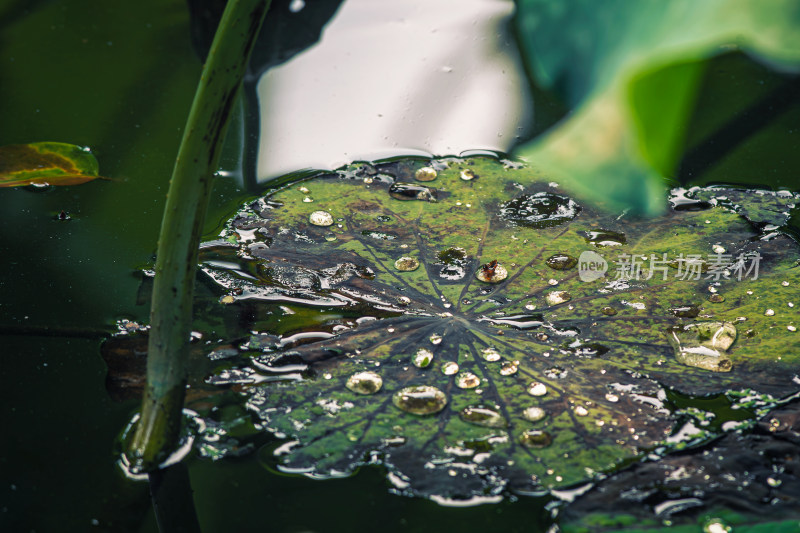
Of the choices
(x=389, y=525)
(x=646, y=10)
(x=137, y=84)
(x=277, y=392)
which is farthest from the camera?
(x=137, y=84)

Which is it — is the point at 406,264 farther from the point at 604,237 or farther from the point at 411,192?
the point at 604,237

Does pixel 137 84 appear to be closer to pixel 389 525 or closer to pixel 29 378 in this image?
pixel 29 378

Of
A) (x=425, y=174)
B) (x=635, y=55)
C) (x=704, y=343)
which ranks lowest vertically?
(x=704, y=343)

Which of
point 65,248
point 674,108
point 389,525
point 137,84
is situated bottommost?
point 389,525

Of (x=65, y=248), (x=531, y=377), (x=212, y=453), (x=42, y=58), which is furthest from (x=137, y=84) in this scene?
(x=531, y=377)

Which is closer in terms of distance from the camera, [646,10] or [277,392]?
[646,10]

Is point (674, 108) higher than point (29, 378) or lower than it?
higher

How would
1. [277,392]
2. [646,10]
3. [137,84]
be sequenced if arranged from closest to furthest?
[646,10], [277,392], [137,84]

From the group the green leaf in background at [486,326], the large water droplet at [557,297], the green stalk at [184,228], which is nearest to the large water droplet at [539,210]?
the green leaf in background at [486,326]

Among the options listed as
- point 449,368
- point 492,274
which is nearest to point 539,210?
point 492,274
